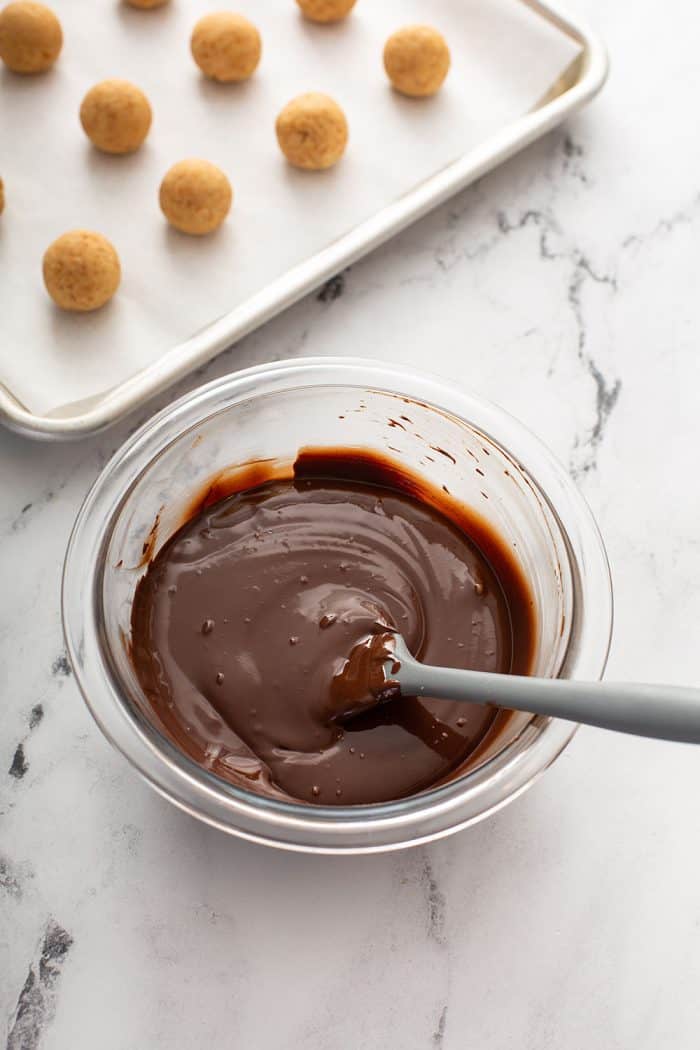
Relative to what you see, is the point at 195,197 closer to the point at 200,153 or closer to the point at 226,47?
the point at 200,153

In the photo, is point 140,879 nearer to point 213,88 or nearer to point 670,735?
point 670,735

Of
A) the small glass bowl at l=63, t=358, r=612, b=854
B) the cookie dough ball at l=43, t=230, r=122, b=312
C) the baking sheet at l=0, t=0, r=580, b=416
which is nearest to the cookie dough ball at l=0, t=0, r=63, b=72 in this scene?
the baking sheet at l=0, t=0, r=580, b=416

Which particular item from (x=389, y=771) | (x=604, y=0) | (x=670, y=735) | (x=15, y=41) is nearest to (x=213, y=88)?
(x=15, y=41)

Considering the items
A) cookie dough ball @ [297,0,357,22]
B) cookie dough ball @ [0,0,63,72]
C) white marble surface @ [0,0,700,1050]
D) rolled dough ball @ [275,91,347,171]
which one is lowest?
white marble surface @ [0,0,700,1050]

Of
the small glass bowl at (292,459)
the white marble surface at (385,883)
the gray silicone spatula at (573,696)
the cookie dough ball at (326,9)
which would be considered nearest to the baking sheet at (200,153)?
the cookie dough ball at (326,9)

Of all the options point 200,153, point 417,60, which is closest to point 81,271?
point 200,153

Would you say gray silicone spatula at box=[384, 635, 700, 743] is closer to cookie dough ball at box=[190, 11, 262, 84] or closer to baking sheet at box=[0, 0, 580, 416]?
baking sheet at box=[0, 0, 580, 416]
